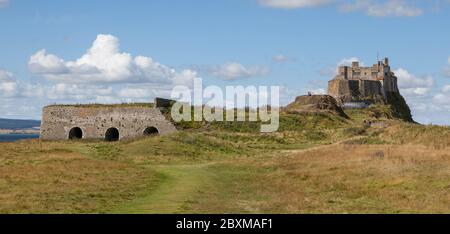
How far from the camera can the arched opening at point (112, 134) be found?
72688 millimetres

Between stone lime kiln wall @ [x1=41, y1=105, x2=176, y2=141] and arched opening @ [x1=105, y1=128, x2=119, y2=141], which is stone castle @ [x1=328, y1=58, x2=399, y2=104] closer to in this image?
arched opening @ [x1=105, y1=128, x2=119, y2=141]

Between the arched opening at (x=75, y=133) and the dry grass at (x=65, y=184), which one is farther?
the arched opening at (x=75, y=133)

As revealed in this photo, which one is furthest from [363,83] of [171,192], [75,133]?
[171,192]

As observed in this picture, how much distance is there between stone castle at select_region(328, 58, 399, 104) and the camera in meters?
116

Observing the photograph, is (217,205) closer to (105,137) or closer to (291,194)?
(291,194)

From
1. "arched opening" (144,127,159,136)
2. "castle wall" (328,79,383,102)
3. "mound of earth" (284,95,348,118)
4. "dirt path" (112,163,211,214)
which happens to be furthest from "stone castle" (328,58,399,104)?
"dirt path" (112,163,211,214)

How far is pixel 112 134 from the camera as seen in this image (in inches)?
2943

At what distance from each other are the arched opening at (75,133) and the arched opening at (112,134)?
12.8 feet

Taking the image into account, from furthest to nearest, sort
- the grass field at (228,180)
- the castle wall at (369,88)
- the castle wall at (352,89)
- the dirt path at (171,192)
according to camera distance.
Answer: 1. the castle wall at (369,88)
2. the castle wall at (352,89)
3. the grass field at (228,180)
4. the dirt path at (171,192)

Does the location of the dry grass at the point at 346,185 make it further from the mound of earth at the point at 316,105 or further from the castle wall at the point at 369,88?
the castle wall at the point at 369,88

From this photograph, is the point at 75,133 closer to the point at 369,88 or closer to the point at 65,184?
the point at 65,184

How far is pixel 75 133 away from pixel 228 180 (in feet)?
155

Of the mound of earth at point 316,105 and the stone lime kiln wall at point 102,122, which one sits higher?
the mound of earth at point 316,105

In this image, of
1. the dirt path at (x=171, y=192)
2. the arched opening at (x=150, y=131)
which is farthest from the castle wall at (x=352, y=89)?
the dirt path at (x=171, y=192)
